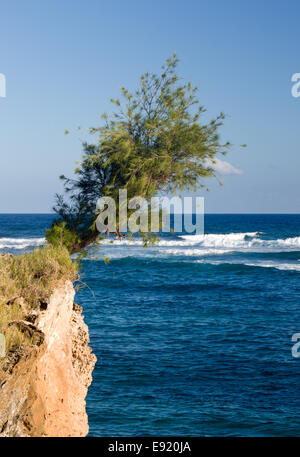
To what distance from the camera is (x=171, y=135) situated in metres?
11.3

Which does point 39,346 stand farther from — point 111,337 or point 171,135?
Result: point 111,337

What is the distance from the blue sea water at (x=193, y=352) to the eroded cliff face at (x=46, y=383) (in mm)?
3213

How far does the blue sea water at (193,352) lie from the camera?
16297 millimetres

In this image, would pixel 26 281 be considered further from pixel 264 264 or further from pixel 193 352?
pixel 264 264

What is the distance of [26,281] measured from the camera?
966 cm

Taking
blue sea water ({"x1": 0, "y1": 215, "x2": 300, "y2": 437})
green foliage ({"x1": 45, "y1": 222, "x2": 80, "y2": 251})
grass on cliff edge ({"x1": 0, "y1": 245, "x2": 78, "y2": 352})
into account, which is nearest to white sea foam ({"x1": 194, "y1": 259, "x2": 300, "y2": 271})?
blue sea water ({"x1": 0, "y1": 215, "x2": 300, "y2": 437})

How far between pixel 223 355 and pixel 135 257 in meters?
34.8

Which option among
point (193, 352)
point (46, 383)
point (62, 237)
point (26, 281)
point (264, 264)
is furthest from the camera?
point (264, 264)

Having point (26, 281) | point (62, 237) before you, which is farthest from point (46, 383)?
point (62, 237)

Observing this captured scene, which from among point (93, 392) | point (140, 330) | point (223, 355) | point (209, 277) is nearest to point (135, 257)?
point (209, 277)

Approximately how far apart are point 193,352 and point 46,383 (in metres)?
15.2

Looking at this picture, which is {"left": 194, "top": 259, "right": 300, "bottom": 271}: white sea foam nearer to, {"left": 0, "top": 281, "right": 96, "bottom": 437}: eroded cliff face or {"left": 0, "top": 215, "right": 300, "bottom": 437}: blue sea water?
{"left": 0, "top": 215, "right": 300, "bottom": 437}: blue sea water

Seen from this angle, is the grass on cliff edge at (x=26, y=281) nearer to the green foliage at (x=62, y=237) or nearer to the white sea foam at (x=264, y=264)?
the green foliage at (x=62, y=237)

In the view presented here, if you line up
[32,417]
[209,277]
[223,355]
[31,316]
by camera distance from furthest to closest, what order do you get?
[209,277], [223,355], [31,316], [32,417]
